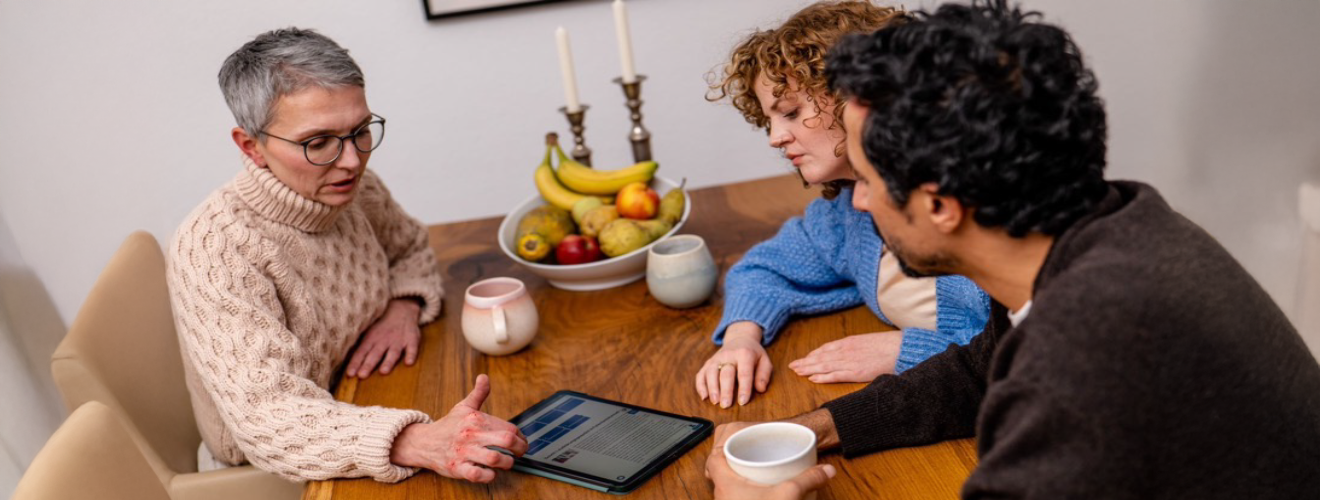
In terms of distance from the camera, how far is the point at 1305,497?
919 mm

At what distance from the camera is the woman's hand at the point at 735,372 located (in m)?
1.34

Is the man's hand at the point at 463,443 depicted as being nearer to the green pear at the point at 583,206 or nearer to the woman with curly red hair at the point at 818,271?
the woman with curly red hair at the point at 818,271

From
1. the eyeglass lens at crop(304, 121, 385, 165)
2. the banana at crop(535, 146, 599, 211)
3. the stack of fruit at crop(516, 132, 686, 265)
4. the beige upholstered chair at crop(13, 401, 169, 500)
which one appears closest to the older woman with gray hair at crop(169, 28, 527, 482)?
the eyeglass lens at crop(304, 121, 385, 165)

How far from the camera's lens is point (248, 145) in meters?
1.53

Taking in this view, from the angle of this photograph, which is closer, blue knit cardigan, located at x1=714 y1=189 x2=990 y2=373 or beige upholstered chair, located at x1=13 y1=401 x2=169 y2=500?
beige upholstered chair, located at x1=13 y1=401 x2=169 y2=500

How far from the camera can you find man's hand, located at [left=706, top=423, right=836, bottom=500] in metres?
1.00

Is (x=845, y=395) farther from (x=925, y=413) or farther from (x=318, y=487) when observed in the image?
(x=318, y=487)

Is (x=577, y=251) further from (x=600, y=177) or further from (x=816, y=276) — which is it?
(x=816, y=276)

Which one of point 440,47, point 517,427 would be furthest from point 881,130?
point 440,47

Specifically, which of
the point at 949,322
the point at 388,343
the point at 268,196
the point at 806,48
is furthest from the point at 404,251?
the point at 949,322

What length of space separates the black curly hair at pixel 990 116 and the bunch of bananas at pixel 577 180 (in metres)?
1.06

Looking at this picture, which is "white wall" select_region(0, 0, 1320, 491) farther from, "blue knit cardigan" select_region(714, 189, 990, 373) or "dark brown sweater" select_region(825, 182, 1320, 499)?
"dark brown sweater" select_region(825, 182, 1320, 499)

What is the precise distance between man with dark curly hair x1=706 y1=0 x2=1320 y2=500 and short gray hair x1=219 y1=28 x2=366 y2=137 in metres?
0.83

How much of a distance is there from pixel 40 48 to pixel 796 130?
216 centimetres
